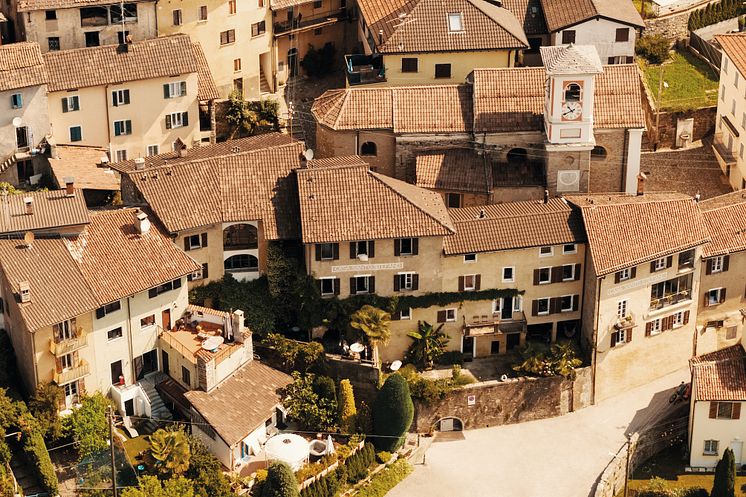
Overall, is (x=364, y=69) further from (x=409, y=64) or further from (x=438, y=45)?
(x=438, y=45)

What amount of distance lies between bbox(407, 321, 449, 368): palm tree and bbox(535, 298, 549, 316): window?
6.76 m

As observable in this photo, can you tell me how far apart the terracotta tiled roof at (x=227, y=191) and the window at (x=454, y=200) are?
11452 mm

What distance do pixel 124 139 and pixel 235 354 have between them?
67.5ft

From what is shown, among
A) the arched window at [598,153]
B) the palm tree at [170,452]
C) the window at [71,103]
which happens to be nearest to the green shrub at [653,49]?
the arched window at [598,153]

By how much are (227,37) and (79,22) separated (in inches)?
482

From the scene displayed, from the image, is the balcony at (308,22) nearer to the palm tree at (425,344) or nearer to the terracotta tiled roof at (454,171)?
the terracotta tiled roof at (454,171)

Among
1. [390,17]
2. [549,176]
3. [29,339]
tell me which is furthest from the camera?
[390,17]

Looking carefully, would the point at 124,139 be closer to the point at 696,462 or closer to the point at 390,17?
the point at 390,17

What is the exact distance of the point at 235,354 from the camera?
4281 inches

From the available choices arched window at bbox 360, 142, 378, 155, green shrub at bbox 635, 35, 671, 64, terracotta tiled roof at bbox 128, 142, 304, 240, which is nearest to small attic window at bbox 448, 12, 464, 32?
arched window at bbox 360, 142, 378, 155

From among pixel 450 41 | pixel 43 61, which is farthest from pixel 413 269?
pixel 43 61

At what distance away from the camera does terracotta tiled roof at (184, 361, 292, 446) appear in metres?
105

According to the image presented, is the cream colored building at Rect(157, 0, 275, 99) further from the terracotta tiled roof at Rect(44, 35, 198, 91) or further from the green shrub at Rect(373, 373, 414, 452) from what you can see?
the green shrub at Rect(373, 373, 414, 452)

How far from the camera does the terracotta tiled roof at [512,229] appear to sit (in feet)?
371
